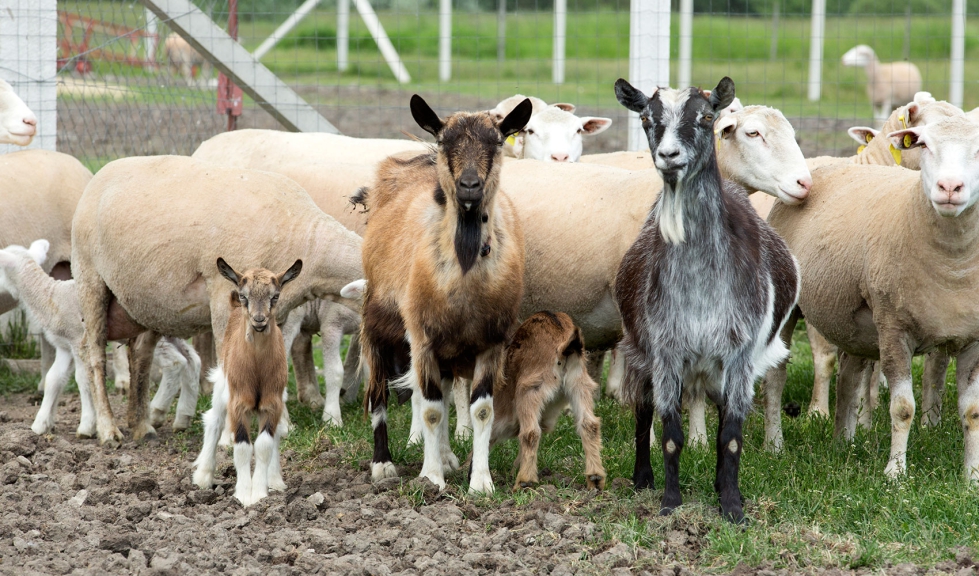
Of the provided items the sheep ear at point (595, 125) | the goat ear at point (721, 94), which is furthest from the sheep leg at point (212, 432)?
the sheep ear at point (595, 125)

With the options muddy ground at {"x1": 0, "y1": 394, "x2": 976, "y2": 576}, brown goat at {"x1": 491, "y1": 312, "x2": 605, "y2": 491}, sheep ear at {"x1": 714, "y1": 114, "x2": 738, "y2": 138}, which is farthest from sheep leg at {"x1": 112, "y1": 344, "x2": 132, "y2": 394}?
sheep ear at {"x1": 714, "y1": 114, "x2": 738, "y2": 138}

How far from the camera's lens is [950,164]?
564cm

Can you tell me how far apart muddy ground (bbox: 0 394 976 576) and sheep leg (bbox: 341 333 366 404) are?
6.81 ft

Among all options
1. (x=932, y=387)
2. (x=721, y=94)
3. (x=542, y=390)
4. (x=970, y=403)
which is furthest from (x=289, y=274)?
(x=932, y=387)

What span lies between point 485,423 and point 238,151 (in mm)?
4810

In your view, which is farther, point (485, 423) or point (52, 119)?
point (52, 119)

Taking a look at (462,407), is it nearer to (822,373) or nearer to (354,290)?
(354,290)

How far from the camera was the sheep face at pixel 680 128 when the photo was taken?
506cm

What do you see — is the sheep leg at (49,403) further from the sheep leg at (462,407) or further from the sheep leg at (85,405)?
the sheep leg at (462,407)

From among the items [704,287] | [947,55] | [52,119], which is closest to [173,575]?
[704,287]

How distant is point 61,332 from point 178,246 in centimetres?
120

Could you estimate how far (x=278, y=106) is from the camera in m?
11.0

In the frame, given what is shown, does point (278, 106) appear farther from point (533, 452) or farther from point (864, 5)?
point (864, 5)

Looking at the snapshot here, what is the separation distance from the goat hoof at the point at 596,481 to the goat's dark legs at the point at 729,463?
645 millimetres
